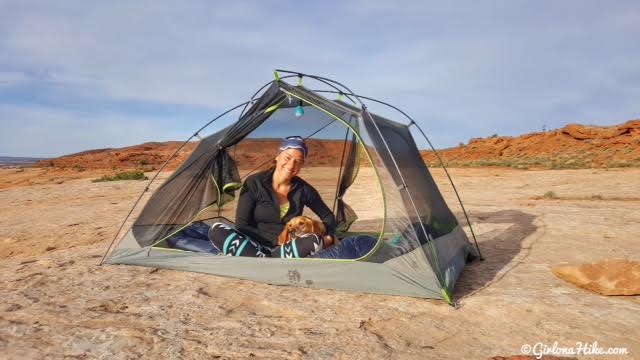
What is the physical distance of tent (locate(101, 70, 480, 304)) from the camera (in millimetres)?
4543

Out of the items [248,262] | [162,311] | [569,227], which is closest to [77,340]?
[162,311]

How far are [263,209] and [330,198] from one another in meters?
1.51

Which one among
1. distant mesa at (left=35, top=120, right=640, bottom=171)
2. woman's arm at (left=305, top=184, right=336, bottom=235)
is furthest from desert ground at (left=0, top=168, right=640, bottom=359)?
distant mesa at (left=35, top=120, right=640, bottom=171)

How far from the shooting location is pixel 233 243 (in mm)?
5121

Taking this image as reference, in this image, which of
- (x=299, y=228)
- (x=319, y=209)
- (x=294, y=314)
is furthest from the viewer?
(x=319, y=209)

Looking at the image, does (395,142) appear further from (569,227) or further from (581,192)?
(581,192)

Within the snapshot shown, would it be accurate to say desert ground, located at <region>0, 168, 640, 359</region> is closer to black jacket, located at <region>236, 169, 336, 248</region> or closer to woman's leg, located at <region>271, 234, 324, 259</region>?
woman's leg, located at <region>271, 234, 324, 259</region>

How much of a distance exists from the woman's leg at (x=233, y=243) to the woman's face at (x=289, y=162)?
2.93 feet

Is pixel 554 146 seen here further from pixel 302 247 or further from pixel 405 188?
pixel 302 247

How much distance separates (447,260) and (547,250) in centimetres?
246

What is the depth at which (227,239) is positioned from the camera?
16.9 ft

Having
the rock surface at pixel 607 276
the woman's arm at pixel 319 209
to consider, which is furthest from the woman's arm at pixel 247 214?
the rock surface at pixel 607 276

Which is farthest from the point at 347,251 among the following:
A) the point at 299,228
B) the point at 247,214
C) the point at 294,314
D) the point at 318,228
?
the point at 247,214

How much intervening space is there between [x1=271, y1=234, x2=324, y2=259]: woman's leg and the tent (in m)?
0.13
